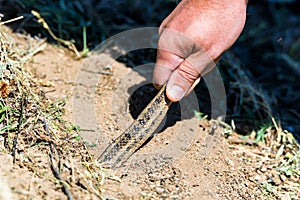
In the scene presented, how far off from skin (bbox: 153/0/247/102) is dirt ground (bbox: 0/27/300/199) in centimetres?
27

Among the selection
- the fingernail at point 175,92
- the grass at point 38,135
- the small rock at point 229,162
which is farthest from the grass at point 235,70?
the fingernail at point 175,92

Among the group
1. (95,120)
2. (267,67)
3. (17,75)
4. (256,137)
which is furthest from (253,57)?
(17,75)

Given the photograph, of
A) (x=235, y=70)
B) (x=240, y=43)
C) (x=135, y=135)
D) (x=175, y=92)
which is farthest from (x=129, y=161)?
(x=240, y=43)

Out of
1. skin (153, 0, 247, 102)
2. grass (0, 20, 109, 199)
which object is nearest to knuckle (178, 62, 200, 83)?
skin (153, 0, 247, 102)

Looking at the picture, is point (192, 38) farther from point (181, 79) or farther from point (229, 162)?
point (229, 162)

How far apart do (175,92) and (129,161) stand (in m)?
0.31

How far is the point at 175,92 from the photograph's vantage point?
185 centimetres

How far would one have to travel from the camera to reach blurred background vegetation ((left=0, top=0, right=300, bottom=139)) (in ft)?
8.02

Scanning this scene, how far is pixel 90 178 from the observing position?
1688mm

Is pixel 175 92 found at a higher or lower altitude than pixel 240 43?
higher

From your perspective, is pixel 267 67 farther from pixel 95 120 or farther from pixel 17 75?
pixel 17 75

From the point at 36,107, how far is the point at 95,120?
269mm

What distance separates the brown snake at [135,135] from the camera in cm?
183

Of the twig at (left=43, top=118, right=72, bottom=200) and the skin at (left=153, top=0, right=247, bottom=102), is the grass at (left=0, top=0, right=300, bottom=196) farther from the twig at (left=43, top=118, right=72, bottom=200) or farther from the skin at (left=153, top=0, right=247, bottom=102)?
the skin at (left=153, top=0, right=247, bottom=102)
